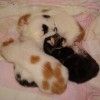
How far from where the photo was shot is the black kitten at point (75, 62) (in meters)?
1.71

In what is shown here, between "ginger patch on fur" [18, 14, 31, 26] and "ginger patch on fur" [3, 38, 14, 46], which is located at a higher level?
"ginger patch on fur" [18, 14, 31, 26]

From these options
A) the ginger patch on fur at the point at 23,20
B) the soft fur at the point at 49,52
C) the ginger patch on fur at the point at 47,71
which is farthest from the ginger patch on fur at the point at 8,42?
the ginger patch on fur at the point at 47,71

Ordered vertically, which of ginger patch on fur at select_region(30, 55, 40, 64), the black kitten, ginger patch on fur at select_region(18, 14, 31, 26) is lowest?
the black kitten

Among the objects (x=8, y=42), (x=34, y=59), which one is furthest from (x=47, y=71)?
(x=8, y=42)

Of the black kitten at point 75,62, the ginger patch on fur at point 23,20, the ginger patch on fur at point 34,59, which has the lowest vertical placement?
the black kitten at point 75,62

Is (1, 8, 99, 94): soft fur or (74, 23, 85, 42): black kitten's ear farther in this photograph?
(74, 23, 85, 42): black kitten's ear

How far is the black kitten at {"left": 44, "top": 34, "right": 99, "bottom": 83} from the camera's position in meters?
1.71

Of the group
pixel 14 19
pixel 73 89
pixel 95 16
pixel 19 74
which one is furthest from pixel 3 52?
pixel 95 16

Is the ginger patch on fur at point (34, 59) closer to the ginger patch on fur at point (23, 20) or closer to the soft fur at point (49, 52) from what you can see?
the soft fur at point (49, 52)

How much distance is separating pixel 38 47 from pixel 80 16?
41cm

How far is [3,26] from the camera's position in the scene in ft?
6.50

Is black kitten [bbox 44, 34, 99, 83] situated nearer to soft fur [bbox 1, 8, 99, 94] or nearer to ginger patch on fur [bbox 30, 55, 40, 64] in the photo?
soft fur [bbox 1, 8, 99, 94]

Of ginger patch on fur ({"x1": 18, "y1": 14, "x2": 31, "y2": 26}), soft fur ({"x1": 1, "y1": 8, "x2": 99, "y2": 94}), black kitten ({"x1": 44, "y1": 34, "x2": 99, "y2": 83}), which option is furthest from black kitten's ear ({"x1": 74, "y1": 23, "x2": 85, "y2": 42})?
ginger patch on fur ({"x1": 18, "y1": 14, "x2": 31, "y2": 26})

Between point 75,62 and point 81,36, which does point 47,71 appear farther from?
point 81,36
